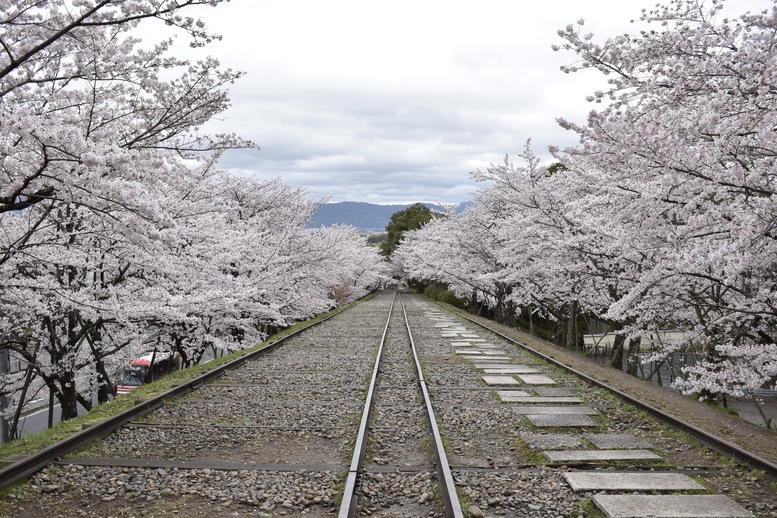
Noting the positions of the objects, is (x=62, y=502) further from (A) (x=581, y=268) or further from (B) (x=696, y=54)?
(A) (x=581, y=268)

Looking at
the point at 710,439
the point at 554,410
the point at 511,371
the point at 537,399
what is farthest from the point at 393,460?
the point at 511,371

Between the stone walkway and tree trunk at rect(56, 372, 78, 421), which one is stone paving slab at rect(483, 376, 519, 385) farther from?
tree trunk at rect(56, 372, 78, 421)

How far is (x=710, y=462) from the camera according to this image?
544cm

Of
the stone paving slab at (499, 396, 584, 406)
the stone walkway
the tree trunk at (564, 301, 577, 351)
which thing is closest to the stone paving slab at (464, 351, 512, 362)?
the stone walkway

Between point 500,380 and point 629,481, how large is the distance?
16.7 feet

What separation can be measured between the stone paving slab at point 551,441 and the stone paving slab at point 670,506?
4.76 ft

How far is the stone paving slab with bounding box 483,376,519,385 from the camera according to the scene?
9.72m

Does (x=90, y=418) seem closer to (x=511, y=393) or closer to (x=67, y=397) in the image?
(x=67, y=397)

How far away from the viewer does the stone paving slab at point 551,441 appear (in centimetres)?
593

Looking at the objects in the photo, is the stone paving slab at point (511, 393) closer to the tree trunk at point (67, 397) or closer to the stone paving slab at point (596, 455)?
the stone paving slab at point (596, 455)

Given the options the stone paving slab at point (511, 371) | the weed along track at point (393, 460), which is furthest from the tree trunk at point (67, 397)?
the stone paving slab at point (511, 371)

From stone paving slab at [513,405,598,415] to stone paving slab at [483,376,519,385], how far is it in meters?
1.76

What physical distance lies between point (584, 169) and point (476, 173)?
400 inches

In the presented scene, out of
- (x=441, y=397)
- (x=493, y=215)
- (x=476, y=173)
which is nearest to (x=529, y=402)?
(x=441, y=397)
